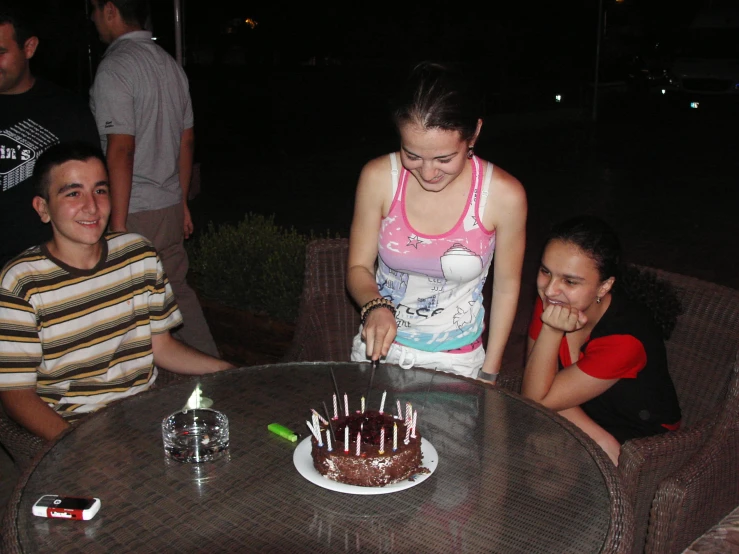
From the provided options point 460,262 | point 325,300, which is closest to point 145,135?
point 325,300

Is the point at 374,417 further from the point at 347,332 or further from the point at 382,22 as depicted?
the point at 382,22

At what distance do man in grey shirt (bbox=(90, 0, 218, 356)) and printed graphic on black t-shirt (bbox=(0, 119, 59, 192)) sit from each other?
1.46 feet

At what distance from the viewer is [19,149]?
3.49 m

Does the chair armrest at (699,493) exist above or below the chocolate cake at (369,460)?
below

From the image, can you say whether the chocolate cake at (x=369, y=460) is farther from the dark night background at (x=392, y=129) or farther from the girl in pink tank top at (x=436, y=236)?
the dark night background at (x=392, y=129)

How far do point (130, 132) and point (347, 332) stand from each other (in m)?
1.53

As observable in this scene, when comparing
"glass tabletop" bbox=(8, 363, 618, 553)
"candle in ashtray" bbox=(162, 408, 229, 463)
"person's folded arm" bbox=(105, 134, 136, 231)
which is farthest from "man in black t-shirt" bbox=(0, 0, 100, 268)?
"candle in ashtray" bbox=(162, 408, 229, 463)

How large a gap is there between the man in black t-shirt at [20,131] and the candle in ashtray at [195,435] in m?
1.66

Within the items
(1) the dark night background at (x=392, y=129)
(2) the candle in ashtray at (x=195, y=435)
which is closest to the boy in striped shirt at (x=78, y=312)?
(2) the candle in ashtray at (x=195, y=435)

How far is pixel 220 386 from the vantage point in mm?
2639

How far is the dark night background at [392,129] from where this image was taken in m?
10.0

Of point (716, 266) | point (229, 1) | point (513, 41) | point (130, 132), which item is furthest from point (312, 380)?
point (513, 41)

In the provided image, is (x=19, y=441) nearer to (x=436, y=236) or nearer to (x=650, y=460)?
(x=436, y=236)

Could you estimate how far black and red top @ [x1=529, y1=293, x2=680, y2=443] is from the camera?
2.75 meters
